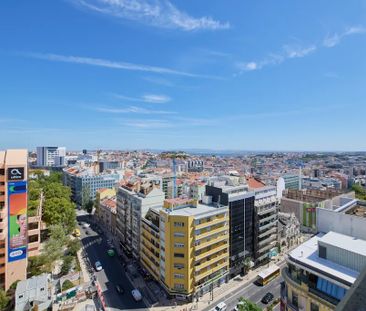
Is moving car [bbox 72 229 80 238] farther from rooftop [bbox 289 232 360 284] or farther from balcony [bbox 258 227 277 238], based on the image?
rooftop [bbox 289 232 360 284]

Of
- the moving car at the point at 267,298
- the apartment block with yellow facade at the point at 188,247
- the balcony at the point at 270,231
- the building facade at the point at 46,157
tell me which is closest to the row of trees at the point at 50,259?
the apartment block with yellow facade at the point at 188,247

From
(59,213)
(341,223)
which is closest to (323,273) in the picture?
(341,223)

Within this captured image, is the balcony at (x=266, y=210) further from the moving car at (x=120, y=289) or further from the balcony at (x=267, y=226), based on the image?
the moving car at (x=120, y=289)

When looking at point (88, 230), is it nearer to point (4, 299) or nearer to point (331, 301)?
point (4, 299)

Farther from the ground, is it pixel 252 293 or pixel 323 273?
pixel 323 273

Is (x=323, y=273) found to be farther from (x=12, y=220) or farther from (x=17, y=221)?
(x=12, y=220)

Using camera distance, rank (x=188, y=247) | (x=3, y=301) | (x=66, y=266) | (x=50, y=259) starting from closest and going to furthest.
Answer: (x=3, y=301) < (x=188, y=247) < (x=50, y=259) < (x=66, y=266)

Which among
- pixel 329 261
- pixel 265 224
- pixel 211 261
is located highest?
pixel 329 261
